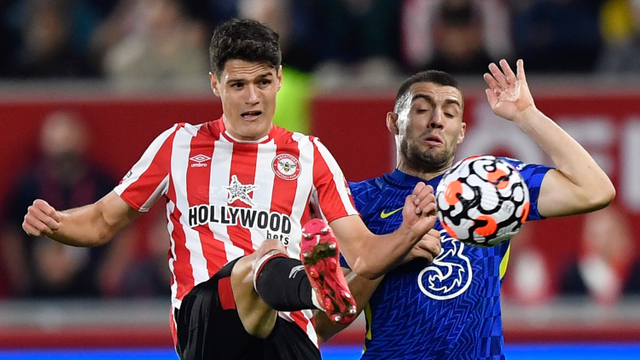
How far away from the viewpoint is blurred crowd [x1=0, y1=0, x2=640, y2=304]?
9.48 m

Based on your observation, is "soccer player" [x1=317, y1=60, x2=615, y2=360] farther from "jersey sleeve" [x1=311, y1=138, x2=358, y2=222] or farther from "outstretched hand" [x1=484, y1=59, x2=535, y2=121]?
"jersey sleeve" [x1=311, y1=138, x2=358, y2=222]

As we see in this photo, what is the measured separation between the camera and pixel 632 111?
31.8 ft

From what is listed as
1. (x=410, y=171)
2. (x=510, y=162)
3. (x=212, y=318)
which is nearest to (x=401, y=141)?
(x=410, y=171)

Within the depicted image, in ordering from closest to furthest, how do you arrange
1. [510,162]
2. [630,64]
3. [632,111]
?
[510,162] → [632,111] → [630,64]

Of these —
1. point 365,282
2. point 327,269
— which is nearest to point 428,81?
point 365,282

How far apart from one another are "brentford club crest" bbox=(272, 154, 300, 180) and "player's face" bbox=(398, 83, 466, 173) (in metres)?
0.50

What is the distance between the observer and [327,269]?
4363 millimetres

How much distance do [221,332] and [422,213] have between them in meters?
1.09

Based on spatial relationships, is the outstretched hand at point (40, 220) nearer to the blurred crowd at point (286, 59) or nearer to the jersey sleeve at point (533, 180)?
the jersey sleeve at point (533, 180)

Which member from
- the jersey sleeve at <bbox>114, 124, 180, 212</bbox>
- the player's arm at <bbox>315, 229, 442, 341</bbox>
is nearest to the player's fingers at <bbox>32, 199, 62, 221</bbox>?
the jersey sleeve at <bbox>114, 124, 180, 212</bbox>

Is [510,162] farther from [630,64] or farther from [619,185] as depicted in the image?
[630,64]

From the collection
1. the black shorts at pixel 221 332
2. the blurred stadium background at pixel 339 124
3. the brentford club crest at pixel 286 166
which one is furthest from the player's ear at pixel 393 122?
the blurred stadium background at pixel 339 124

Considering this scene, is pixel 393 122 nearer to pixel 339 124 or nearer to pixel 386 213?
pixel 386 213

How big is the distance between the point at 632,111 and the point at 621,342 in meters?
1.97
